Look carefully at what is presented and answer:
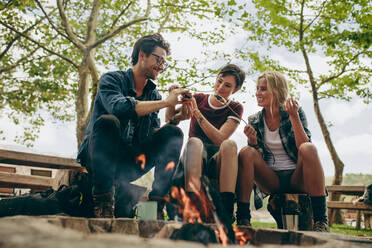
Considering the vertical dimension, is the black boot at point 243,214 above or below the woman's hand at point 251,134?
below

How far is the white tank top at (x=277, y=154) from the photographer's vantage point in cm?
329

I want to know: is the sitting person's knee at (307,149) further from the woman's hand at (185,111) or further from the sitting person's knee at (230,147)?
the woman's hand at (185,111)

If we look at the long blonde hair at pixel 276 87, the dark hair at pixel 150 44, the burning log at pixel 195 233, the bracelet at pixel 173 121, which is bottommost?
the burning log at pixel 195 233

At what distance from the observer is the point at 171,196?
2.92m

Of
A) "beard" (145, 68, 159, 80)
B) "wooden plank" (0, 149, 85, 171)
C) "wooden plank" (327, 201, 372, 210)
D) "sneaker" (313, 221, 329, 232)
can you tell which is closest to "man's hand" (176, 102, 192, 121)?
"beard" (145, 68, 159, 80)

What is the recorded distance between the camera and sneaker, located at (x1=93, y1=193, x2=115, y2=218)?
252 centimetres

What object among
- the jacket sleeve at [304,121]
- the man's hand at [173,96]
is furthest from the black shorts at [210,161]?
the jacket sleeve at [304,121]

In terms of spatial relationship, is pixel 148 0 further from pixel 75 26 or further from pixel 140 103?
pixel 140 103

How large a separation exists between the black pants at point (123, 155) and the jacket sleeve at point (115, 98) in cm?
9

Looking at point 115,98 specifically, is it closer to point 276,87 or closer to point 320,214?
point 276,87

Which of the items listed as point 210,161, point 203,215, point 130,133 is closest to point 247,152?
point 210,161

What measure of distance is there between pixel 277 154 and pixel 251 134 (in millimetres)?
417

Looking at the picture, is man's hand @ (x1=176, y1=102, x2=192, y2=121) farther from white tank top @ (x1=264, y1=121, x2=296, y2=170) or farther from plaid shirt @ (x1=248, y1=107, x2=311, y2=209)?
white tank top @ (x1=264, y1=121, x2=296, y2=170)

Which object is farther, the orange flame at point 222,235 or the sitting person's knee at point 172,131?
the sitting person's knee at point 172,131
